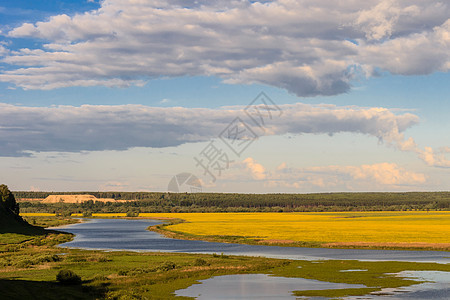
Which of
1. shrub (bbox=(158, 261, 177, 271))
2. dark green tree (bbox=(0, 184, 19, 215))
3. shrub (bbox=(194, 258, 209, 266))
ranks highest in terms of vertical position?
dark green tree (bbox=(0, 184, 19, 215))

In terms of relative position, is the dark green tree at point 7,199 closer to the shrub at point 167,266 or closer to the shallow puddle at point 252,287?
the shrub at point 167,266

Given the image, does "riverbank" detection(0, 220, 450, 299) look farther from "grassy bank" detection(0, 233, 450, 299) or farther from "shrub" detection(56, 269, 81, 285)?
"shrub" detection(56, 269, 81, 285)

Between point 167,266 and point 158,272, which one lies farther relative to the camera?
point 167,266

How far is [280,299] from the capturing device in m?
37.7

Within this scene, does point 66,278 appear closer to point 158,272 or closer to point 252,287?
point 158,272

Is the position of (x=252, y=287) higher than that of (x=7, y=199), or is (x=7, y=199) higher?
(x=7, y=199)

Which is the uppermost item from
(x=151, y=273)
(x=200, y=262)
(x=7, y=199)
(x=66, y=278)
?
(x=7, y=199)

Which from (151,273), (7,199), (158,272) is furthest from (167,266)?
(7,199)

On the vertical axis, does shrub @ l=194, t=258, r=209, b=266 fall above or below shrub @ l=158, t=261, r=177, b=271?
below

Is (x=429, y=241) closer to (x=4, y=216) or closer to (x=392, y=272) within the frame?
(x=392, y=272)

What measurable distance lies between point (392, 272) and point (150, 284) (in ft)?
77.5

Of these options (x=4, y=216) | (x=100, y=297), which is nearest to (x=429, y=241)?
(x=100, y=297)

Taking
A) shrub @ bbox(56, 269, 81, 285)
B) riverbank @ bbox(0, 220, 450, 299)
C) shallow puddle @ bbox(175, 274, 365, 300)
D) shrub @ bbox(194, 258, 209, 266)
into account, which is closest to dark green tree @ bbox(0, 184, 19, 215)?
riverbank @ bbox(0, 220, 450, 299)

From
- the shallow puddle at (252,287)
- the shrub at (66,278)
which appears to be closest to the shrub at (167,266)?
the shallow puddle at (252,287)
